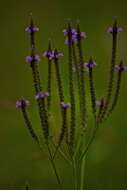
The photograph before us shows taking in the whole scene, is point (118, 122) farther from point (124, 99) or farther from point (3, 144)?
point (3, 144)

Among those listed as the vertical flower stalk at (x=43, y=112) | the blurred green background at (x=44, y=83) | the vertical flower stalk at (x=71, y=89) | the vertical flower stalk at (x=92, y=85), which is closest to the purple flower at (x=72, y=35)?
the vertical flower stalk at (x=71, y=89)

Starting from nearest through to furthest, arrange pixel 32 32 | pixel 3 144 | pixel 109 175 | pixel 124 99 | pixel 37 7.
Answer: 1. pixel 32 32
2. pixel 109 175
3. pixel 3 144
4. pixel 124 99
5. pixel 37 7

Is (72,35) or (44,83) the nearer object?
(72,35)

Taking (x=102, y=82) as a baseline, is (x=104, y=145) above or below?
below

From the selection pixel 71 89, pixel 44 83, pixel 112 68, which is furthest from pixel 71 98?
pixel 44 83

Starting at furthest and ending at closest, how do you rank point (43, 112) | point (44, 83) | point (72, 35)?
point (44, 83) < point (72, 35) < point (43, 112)

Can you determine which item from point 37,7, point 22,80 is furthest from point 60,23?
point 22,80

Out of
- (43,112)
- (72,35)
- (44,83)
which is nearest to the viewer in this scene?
(43,112)

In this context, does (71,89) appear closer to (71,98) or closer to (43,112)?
(71,98)

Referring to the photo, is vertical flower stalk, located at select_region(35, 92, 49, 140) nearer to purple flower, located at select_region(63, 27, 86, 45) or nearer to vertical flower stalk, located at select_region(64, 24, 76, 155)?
vertical flower stalk, located at select_region(64, 24, 76, 155)
